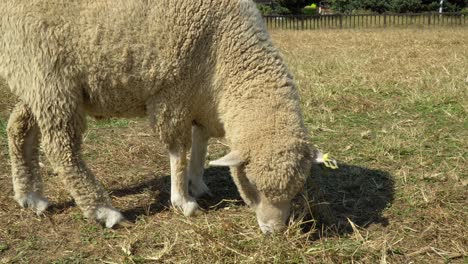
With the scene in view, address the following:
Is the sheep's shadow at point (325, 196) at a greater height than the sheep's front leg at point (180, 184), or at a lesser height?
lesser

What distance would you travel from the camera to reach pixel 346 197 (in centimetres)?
491

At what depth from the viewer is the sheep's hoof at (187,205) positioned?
4.61m

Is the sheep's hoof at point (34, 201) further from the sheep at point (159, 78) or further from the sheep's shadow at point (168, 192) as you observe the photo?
the sheep's shadow at point (168, 192)

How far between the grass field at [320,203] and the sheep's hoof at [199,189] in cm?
11

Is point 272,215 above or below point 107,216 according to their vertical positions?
above

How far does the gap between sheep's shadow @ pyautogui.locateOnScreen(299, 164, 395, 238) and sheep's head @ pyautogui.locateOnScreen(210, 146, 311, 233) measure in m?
0.27

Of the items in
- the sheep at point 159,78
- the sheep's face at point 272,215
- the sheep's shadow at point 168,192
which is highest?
the sheep at point 159,78

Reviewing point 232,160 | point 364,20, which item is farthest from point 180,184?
point 364,20

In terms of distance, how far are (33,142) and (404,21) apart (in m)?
29.7

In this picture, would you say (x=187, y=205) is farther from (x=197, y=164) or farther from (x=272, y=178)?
(x=272, y=178)

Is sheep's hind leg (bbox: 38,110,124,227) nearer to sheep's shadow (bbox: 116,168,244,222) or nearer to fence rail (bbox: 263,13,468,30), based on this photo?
sheep's shadow (bbox: 116,168,244,222)

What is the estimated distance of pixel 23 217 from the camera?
4.61m

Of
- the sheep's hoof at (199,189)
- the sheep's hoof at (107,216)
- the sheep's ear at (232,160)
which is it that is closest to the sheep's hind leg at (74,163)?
the sheep's hoof at (107,216)

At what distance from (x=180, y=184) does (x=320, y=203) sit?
4.14 ft
